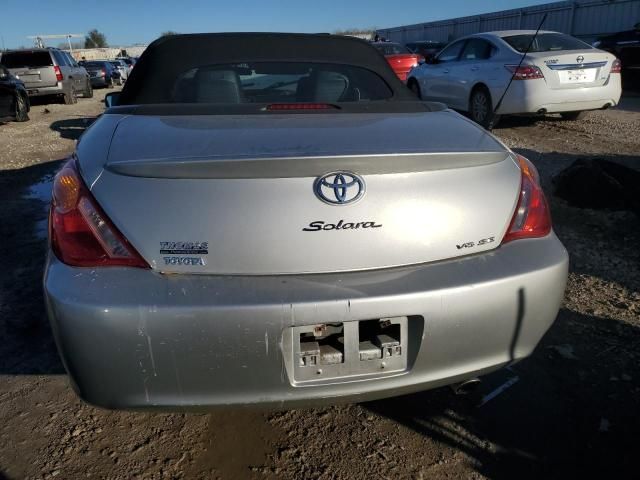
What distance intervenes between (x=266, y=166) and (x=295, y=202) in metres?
0.15

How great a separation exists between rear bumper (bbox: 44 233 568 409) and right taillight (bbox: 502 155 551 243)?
6.3 inches

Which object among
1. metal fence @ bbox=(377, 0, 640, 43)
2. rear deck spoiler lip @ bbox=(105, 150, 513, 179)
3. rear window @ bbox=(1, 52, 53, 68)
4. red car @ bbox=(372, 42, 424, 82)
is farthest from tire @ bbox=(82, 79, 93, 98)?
rear deck spoiler lip @ bbox=(105, 150, 513, 179)

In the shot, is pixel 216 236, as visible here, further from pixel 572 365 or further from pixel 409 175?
pixel 572 365

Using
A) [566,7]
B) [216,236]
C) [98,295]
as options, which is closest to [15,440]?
[98,295]

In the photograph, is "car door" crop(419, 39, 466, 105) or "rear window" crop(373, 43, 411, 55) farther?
"rear window" crop(373, 43, 411, 55)

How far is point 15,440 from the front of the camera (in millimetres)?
2219

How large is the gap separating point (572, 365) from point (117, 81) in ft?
117

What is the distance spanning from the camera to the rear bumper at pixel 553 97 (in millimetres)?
7645

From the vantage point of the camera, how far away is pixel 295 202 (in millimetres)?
1743

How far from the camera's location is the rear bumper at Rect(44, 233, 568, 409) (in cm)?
164

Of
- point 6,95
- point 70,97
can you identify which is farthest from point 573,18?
point 6,95

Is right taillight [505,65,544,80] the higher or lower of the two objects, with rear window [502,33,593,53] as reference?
lower

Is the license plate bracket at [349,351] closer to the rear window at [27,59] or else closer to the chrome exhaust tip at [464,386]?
the chrome exhaust tip at [464,386]

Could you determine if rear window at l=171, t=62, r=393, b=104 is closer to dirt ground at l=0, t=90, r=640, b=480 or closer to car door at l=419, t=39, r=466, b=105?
dirt ground at l=0, t=90, r=640, b=480
